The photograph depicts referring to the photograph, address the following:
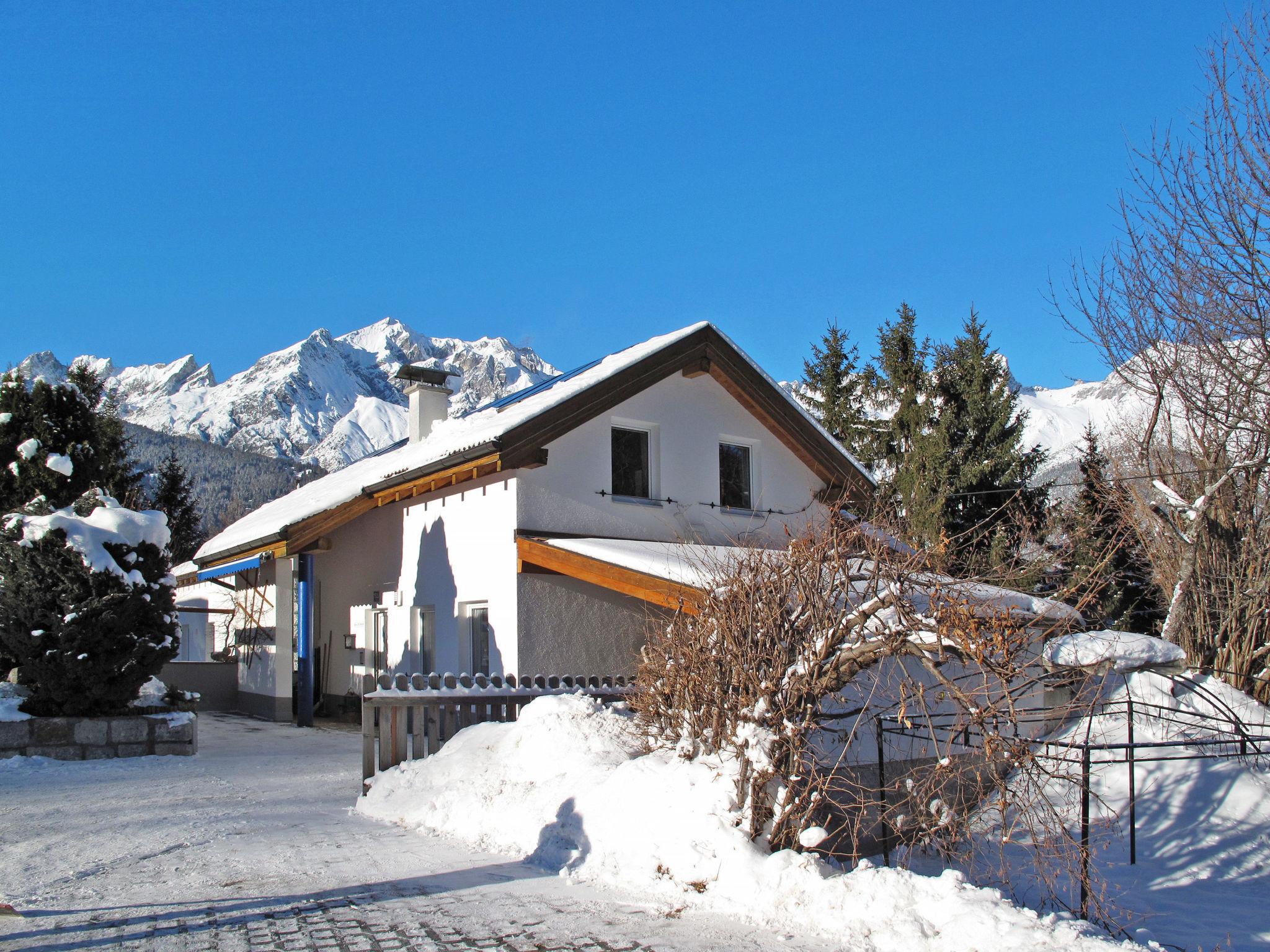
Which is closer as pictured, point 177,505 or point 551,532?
point 551,532

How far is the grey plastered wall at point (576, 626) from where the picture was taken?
43.7 ft

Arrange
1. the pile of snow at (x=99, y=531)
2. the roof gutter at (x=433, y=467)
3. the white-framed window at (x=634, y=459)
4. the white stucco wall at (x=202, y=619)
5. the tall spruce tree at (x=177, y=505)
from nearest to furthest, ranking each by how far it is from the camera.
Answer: the pile of snow at (x=99, y=531), the roof gutter at (x=433, y=467), the white-framed window at (x=634, y=459), the white stucco wall at (x=202, y=619), the tall spruce tree at (x=177, y=505)

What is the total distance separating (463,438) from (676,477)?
332 centimetres

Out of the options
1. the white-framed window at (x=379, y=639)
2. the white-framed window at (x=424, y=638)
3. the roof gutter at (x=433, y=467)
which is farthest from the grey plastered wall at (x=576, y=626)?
the white-framed window at (x=379, y=639)

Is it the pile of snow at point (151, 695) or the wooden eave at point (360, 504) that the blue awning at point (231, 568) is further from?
the pile of snow at point (151, 695)

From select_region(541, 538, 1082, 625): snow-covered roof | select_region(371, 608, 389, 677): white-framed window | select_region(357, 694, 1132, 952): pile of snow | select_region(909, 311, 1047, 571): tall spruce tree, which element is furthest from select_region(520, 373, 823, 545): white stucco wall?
select_region(909, 311, 1047, 571): tall spruce tree

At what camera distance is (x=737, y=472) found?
16453 millimetres

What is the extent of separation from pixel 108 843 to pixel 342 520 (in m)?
8.49

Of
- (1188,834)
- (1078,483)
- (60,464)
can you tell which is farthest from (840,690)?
(1078,483)

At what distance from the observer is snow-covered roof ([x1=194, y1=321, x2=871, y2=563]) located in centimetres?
1355

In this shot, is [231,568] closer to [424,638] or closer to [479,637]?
[424,638]

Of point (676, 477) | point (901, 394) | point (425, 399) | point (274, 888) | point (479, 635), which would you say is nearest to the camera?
point (274, 888)

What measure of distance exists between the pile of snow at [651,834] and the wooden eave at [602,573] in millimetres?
1895

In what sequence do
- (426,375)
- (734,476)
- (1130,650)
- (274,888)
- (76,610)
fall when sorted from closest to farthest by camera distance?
(274,888) < (76,610) < (1130,650) < (734,476) < (426,375)
